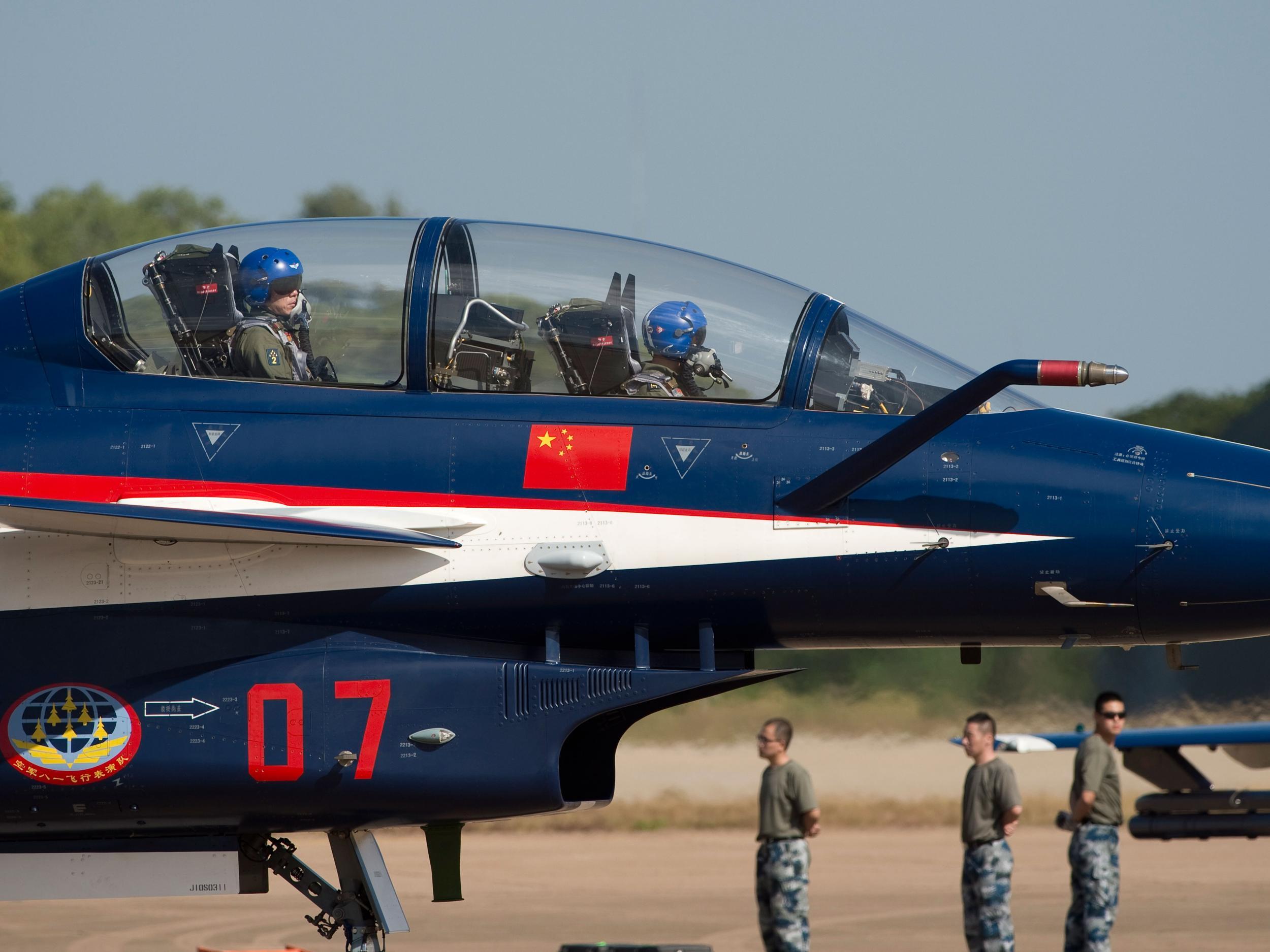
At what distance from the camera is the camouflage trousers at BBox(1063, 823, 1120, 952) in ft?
24.9

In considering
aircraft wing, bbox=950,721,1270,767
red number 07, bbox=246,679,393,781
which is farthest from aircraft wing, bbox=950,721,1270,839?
red number 07, bbox=246,679,393,781

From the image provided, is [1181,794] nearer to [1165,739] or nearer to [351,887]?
[1165,739]

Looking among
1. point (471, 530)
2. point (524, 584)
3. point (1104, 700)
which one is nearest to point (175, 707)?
point (471, 530)

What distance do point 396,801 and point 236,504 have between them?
1.46 meters

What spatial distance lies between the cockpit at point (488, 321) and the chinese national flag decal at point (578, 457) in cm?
24

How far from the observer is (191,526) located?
6.20m

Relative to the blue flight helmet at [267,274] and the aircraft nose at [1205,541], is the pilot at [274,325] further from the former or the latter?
the aircraft nose at [1205,541]

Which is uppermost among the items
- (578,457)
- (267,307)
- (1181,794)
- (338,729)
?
(267,307)

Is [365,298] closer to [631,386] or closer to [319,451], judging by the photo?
[319,451]

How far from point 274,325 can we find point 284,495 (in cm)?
84

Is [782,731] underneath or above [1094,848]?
above

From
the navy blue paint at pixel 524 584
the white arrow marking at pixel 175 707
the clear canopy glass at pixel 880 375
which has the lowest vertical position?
the white arrow marking at pixel 175 707

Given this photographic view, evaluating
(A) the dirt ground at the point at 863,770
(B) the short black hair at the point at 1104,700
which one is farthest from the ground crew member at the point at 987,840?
(A) the dirt ground at the point at 863,770

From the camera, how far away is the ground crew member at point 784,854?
7402 mm
